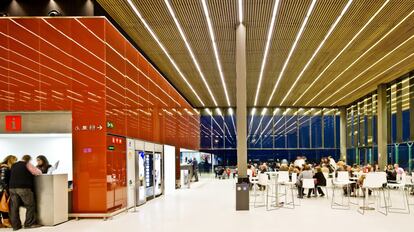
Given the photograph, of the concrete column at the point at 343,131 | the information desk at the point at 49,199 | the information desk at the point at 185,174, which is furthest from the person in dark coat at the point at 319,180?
the concrete column at the point at 343,131

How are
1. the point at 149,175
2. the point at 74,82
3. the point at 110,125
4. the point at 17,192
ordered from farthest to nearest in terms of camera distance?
the point at 149,175 → the point at 110,125 → the point at 74,82 → the point at 17,192

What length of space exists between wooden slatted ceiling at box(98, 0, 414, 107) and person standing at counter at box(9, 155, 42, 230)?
4021 mm

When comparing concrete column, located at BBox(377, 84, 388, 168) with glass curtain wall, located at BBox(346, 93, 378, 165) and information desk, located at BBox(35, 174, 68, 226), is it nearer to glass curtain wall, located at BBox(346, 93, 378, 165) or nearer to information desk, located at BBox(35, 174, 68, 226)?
glass curtain wall, located at BBox(346, 93, 378, 165)

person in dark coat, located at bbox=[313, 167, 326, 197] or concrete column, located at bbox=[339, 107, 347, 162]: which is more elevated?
concrete column, located at bbox=[339, 107, 347, 162]

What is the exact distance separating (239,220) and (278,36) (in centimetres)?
574

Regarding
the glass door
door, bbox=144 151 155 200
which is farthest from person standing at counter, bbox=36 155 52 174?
the glass door

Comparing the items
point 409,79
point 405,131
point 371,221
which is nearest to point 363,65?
point 409,79

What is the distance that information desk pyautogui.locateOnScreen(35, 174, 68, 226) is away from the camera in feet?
29.2

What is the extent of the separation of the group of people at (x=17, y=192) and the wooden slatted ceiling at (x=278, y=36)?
13.2 ft

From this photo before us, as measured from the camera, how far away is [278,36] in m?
12.7

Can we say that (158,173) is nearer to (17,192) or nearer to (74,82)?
(74,82)

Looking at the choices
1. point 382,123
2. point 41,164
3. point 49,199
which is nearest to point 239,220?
point 49,199

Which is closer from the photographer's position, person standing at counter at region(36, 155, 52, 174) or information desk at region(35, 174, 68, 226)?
information desk at region(35, 174, 68, 226)

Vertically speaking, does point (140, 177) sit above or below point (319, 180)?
above
